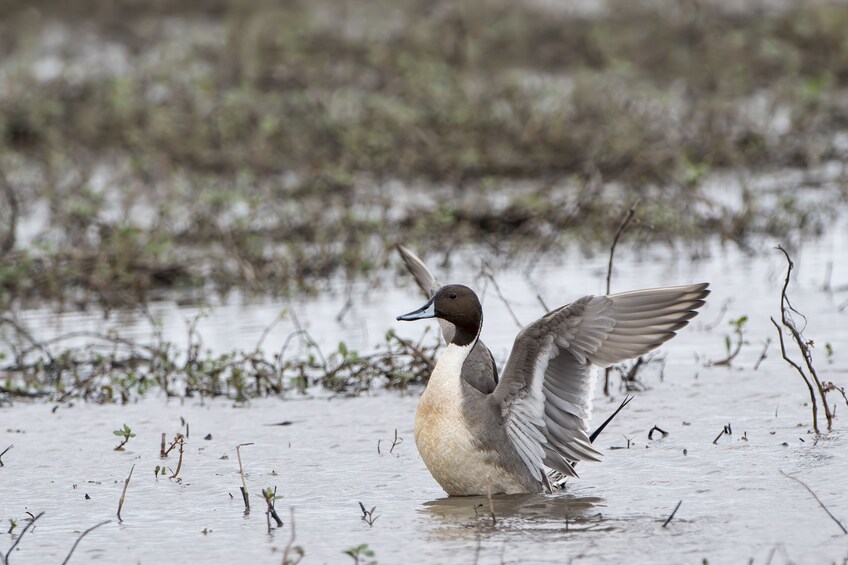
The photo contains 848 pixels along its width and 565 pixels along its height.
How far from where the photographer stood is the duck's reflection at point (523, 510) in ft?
17.4

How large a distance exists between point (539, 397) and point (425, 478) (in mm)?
724

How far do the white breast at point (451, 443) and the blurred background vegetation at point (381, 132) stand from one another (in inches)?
152

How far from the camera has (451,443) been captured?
5.54 m

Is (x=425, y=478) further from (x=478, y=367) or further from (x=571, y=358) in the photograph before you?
(x=571, y=358)

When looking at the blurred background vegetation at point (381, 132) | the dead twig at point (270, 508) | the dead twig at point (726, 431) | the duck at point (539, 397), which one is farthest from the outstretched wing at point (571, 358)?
the blurred background vegetation at point (381, 132)

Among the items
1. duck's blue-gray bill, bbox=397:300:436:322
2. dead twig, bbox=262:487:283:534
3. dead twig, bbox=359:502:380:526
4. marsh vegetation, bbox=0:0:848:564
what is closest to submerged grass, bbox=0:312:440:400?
marsh vegetation, bbox=0:0:848:564

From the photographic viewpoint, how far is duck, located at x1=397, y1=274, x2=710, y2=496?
547cm

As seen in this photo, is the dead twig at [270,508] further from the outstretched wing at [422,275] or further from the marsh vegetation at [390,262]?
the outstretched wing at [422,275]

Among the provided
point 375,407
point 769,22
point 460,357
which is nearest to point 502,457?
point 460,357

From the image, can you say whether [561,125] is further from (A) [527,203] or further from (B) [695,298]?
(B) [695,298]

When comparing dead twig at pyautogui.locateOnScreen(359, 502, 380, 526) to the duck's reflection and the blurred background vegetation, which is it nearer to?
the duck's reflection

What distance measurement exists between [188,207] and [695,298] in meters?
7.61

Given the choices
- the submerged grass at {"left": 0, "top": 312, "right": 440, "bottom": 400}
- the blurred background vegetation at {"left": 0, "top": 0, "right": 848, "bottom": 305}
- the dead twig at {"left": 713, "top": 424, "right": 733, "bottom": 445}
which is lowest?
the dead twig at {"left": 713, "top": 424, "right": 733, "bottom": 445}

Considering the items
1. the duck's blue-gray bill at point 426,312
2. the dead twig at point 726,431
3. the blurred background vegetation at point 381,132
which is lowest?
the dead twig at point 726,431
